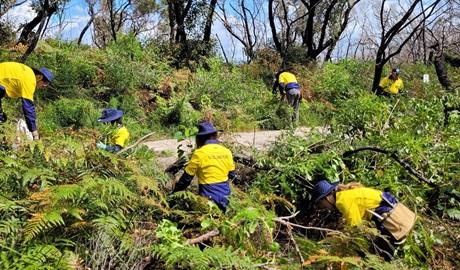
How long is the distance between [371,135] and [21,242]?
461 cm

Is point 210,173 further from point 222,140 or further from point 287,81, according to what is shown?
point 287,81

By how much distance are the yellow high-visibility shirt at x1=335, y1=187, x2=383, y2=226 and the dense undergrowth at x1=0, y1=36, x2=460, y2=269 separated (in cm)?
26

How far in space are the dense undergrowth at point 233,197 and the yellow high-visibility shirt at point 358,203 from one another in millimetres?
258

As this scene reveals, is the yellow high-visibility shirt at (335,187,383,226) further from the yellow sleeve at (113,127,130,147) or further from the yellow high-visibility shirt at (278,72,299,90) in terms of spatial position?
the yellow high-visibility shirt at (278,72,299,90)

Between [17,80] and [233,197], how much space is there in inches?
120

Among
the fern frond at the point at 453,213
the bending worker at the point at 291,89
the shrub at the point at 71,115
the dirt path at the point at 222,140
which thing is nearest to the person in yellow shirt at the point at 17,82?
the dirt path at the point at 222,140

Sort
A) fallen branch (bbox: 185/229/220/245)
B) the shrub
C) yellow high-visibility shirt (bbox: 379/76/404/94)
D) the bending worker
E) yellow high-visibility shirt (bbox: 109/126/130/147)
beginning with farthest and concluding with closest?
yellow high-visibility shirt (bbox: 379/76/404/94) < the bending worker < the shrub < yellow high-visibility shirt (bbox: 109/126/130/147) < fallen branch (bbox: 185/229/220/245)

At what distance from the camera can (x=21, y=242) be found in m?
2.65

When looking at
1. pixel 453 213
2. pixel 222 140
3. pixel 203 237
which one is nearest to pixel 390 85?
pixel 222 140

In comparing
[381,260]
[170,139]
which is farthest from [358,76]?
[381,260]

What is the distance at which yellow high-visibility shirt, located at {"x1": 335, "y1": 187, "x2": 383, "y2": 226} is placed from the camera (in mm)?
3783

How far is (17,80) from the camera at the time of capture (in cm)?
489

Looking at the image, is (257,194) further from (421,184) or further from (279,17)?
(279,17)

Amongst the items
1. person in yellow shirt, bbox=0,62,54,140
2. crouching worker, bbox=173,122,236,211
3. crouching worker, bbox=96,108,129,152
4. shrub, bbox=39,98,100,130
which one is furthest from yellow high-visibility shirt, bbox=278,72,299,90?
person in yellow shirt, bbox=0,62,54,140
